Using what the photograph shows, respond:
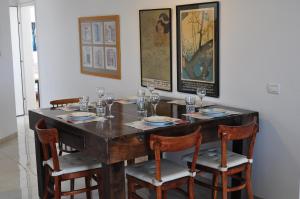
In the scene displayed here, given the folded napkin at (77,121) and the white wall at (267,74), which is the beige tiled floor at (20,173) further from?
the folded napkin at (77,121)

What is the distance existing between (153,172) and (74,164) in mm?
634

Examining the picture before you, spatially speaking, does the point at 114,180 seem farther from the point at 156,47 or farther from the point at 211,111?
the point at 156,47

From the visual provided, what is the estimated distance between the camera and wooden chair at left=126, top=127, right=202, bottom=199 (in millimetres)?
2709

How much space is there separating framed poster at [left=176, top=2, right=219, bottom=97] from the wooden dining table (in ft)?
1.66

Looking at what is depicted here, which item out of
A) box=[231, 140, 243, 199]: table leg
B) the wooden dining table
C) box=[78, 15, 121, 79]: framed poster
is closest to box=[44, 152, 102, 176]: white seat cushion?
the wooden dining table

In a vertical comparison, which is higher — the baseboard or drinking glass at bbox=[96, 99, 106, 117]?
drinking glass at bbox=[96, 99, 106, 117]

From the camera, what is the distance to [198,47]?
12.9ft

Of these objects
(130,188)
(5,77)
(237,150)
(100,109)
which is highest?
(5,77)

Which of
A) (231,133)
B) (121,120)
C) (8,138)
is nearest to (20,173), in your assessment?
(8,138)

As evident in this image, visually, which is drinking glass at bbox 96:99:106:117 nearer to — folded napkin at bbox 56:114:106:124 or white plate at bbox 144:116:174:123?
folded napkin at bbox 56:114:106:124

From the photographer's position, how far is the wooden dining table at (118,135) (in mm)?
2701

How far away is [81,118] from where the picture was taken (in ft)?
10.5

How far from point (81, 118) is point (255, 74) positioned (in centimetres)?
148

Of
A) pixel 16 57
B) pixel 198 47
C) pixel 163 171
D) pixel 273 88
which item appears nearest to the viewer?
pixel 163 171
